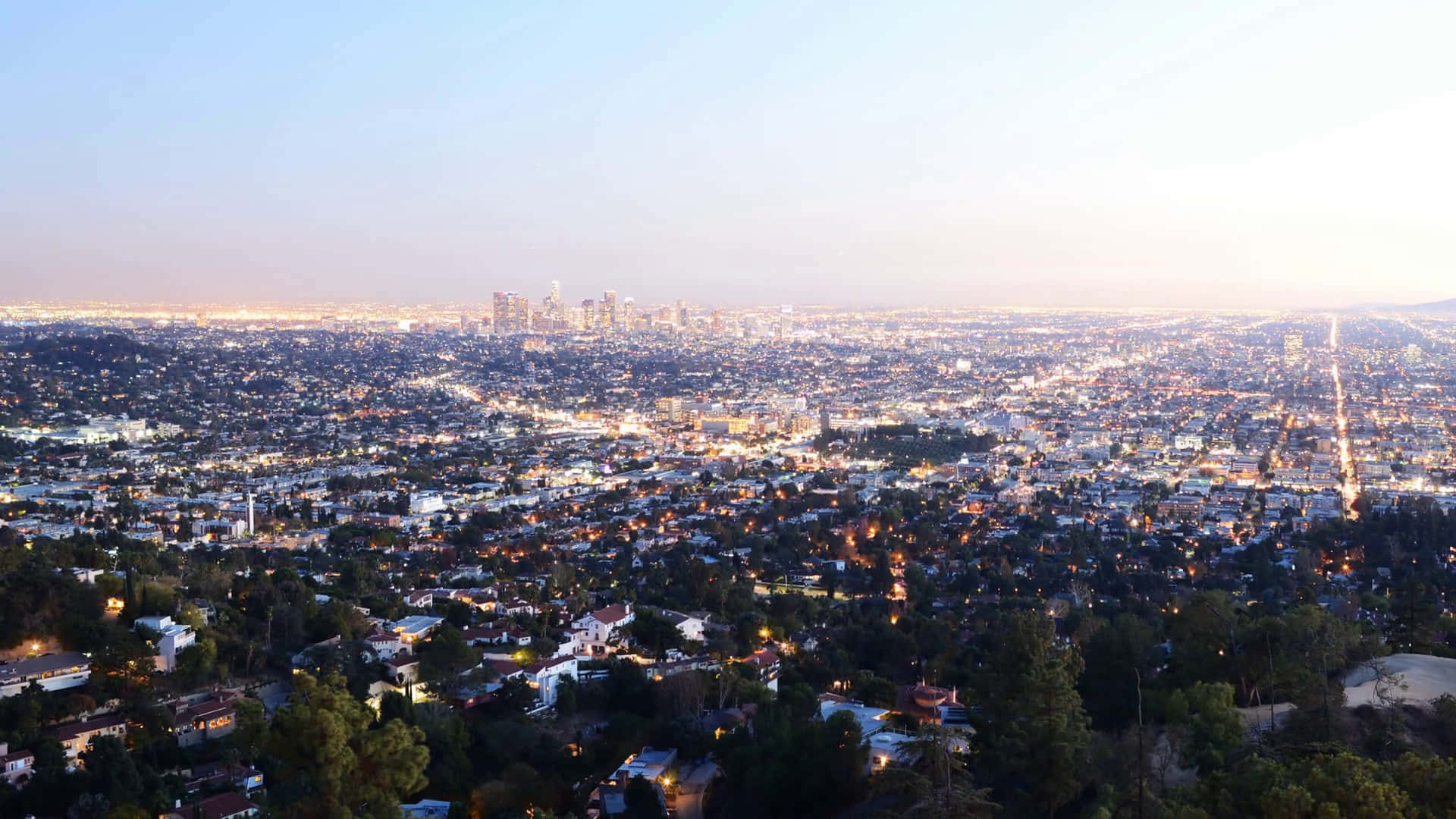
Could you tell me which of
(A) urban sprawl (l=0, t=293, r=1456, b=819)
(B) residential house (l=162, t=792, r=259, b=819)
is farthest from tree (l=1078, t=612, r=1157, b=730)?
(B) residential house (l=162, t=792, r=259, b=819)

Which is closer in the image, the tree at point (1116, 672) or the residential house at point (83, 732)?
the residential house at point (83, 732)

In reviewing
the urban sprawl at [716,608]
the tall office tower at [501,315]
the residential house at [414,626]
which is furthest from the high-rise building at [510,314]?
the residential house at [414,626]

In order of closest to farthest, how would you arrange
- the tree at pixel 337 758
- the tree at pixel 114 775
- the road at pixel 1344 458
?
1. the tree at pixel 337 758
2. the tree at pixel 114 775
3. the road at pixel 1344 458

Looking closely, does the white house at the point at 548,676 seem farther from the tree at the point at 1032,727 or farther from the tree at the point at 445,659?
the tree at the point at 1032,727

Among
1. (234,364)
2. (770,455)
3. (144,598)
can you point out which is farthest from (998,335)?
(144,598)

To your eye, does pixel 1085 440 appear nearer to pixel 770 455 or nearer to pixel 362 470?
pixel 770 455

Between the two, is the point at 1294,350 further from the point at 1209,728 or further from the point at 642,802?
the point at 642,802
